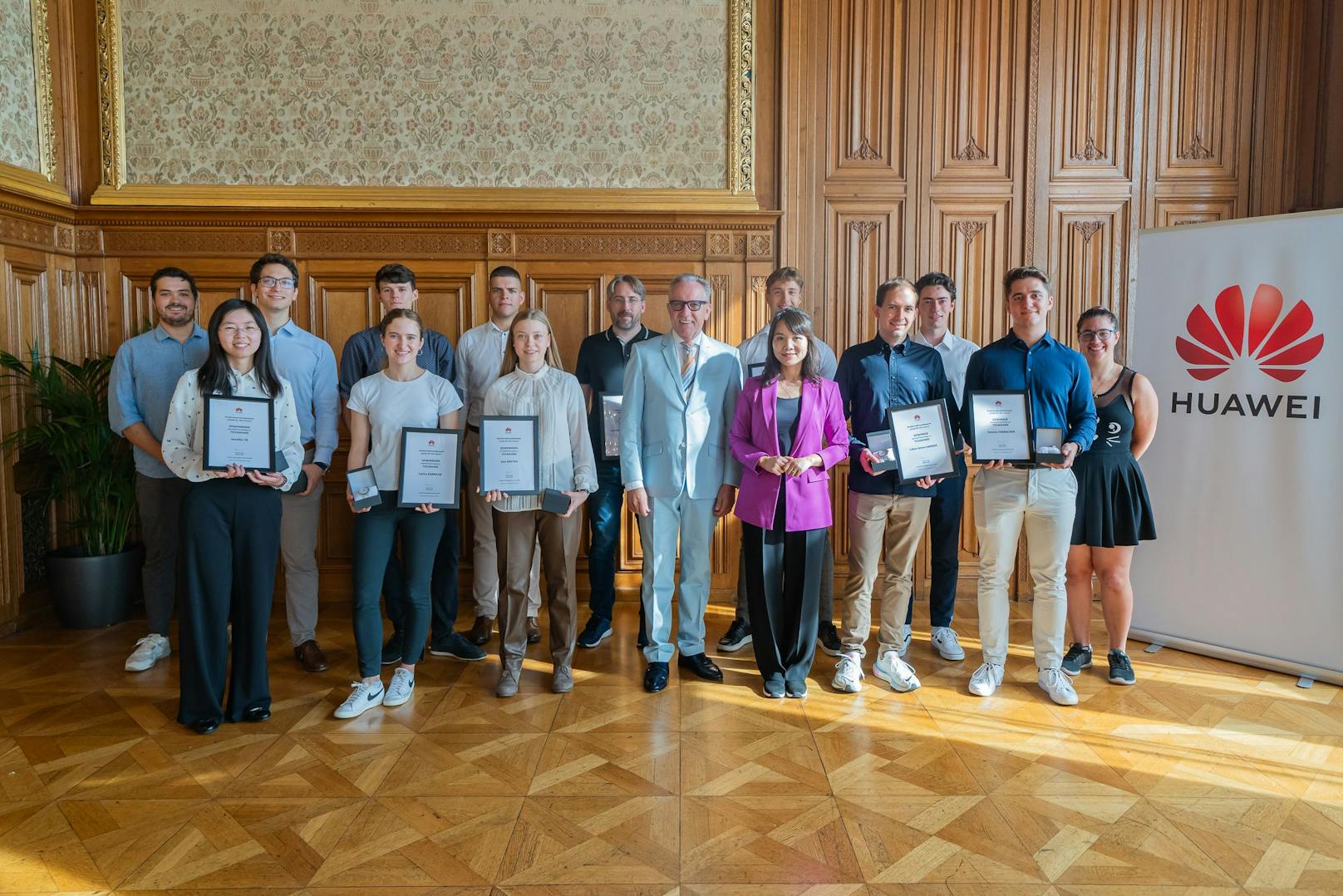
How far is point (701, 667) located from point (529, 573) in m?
0.86

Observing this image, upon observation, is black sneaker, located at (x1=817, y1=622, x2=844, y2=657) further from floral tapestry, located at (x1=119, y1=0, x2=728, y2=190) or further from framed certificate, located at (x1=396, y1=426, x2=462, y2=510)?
floral tapestry, located at (x1=119, y1=0, x2=728, y2=190)

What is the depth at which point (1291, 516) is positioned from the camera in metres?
3.80

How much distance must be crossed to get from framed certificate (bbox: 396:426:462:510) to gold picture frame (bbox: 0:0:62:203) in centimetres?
307

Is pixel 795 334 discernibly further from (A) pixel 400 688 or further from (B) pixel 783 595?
(A) pixel 400 688

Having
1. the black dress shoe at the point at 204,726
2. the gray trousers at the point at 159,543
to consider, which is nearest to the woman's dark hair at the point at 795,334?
the black dress shoe at the point at 204,726

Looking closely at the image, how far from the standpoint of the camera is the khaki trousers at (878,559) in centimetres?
361

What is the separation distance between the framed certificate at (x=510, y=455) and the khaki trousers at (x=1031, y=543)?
73.0 inches

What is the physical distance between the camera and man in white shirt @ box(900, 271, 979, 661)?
3980 mm

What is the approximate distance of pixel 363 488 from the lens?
123 inches

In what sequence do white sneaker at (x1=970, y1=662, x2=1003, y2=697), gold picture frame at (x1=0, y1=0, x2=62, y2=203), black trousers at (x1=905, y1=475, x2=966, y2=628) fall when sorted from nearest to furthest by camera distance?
white sneaker at (x1=970, y1=662, x2=1003, y2=697)
black trousers at (x1=905, y1=475, x2=966, y2=628)
gold picture frame at (x1=0, y1=0, x2=62, y2=203)

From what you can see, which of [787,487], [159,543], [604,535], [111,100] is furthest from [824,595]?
[111,100]

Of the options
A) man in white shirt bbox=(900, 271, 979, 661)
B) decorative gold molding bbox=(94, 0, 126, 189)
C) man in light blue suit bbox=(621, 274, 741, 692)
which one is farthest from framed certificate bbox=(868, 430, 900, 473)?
decorative gold molding bbox=(94, 0, 126, 189)

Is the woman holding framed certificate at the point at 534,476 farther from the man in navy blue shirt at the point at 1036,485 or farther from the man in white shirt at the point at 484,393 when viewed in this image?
the man in navy blue shirt at the point at 1036,485

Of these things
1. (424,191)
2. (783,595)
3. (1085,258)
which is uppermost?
(424,191)
